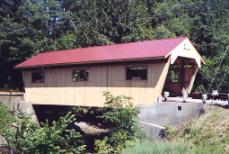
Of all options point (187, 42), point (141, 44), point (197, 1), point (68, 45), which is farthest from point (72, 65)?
point (197, 1)

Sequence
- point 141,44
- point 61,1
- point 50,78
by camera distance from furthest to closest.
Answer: point 61,1 → point 50,78 → point 141,44

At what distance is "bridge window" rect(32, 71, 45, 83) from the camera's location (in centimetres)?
2978

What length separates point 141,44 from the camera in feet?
81.6

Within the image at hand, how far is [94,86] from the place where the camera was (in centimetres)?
2520

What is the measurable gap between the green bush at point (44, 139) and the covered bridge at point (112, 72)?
11.8m

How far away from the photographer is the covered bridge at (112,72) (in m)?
22.0

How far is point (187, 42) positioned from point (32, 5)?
22.3 metres

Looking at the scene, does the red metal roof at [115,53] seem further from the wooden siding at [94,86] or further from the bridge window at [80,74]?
the bridge window at [80,74]

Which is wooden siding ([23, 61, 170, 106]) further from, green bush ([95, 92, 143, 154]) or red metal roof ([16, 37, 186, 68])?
green bush ([95, 92, 143, 154])

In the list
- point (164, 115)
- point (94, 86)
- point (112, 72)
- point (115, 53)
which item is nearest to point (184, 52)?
point (115, 53)

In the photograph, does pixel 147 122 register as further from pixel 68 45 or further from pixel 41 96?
pixel 68 45

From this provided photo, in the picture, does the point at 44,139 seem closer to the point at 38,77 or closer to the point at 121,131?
the point at 121,131

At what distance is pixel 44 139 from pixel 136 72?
607 inches

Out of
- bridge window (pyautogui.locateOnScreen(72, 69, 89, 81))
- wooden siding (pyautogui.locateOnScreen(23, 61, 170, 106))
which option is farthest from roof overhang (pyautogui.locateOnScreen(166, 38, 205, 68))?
bridge window (pyautogui.locateOnScreen(72, 69, 89, 81))
